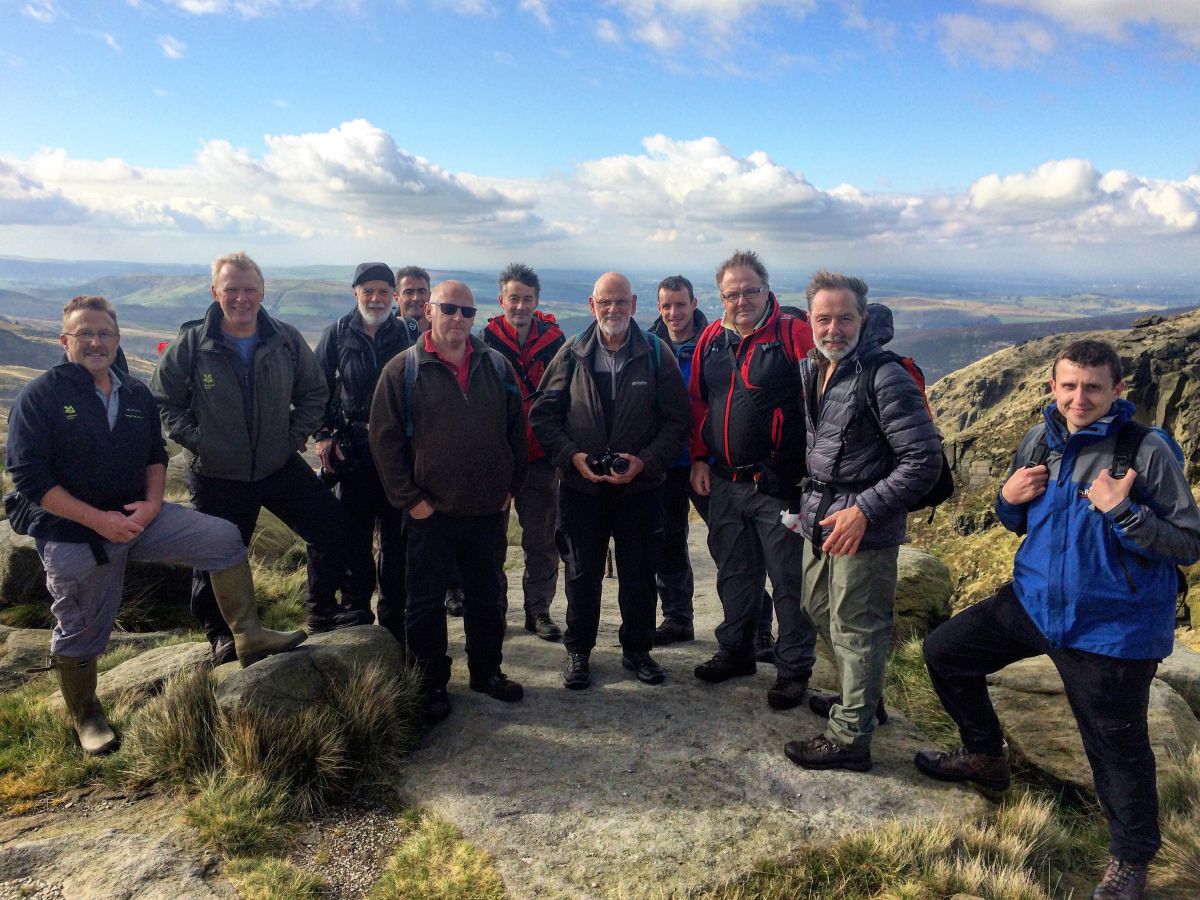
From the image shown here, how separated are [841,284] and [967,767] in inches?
136

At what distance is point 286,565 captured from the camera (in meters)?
10.2

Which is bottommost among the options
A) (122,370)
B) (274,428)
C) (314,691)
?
(314,691)

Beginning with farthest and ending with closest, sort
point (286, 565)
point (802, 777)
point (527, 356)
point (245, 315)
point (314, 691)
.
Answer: point (286, 565), point (527, 356), point (245, 315), point (314, 691), point (802, 777)

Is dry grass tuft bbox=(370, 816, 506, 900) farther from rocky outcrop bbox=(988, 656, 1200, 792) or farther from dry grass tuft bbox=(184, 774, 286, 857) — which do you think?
rocky outcrop bbox=(988, 656, 1200, 792)

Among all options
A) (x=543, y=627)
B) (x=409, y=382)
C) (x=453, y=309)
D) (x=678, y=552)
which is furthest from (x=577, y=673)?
(x=453, y=309)

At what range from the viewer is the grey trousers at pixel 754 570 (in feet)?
17.9

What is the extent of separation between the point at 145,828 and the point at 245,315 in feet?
12.0

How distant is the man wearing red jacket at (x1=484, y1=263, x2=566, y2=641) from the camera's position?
7117 mm

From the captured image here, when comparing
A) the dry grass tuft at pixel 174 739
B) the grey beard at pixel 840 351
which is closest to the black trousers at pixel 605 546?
the grey beard at pixel 840 351

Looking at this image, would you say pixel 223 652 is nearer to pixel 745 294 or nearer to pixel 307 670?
pixel 307 670

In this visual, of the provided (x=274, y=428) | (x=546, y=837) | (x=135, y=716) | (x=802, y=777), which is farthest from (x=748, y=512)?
(x=135, y=716)

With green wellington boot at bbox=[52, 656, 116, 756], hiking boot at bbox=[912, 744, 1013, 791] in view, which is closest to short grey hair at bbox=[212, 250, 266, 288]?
green wellington boot at bbox=[52, 656, 116, 756]

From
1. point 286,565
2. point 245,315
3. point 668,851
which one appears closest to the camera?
point 668,851

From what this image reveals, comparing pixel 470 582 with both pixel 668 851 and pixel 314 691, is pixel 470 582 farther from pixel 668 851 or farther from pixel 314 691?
pixel 668 851
